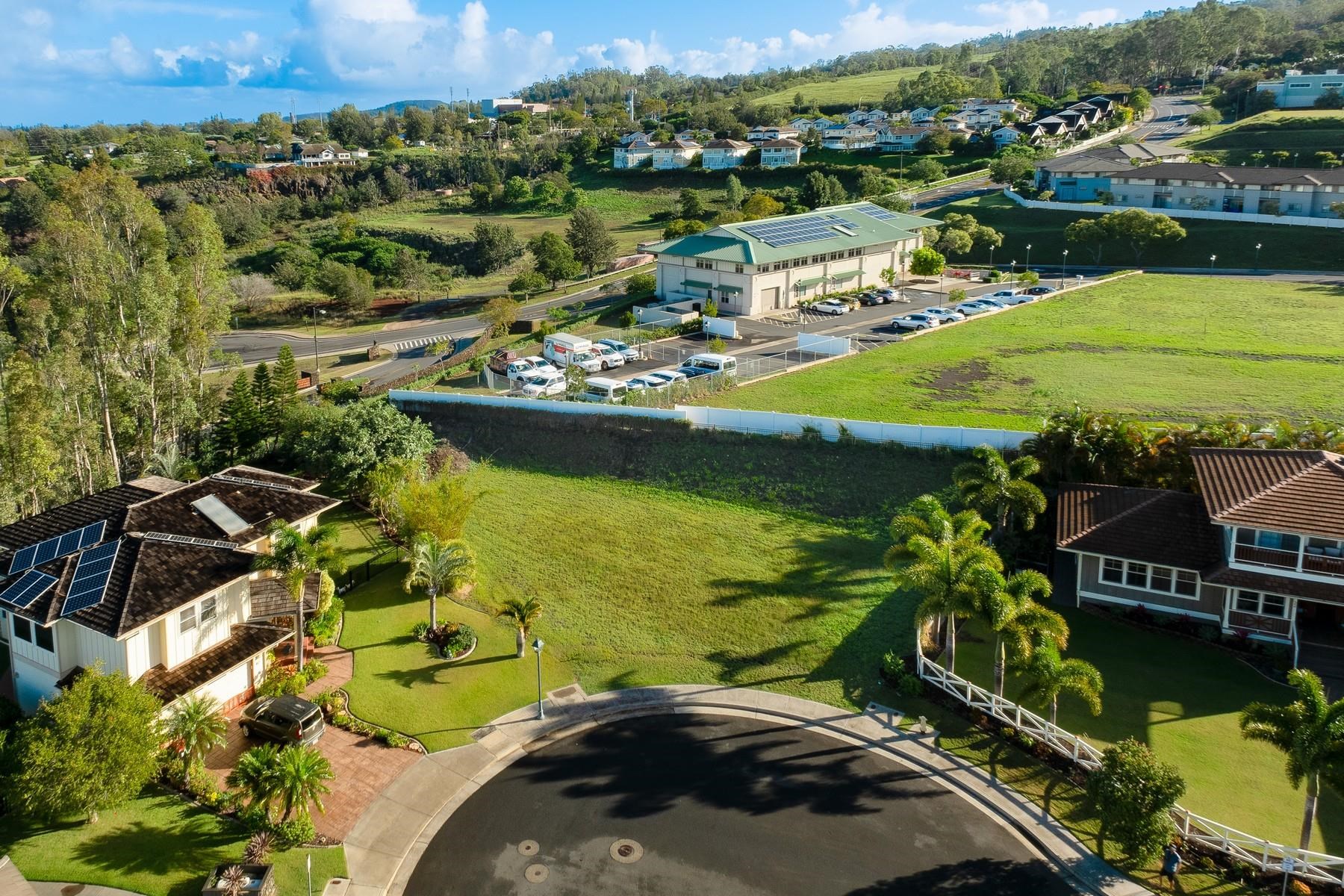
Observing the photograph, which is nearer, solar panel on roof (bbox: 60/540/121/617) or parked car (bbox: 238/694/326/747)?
parked car (bbox: 238/694/326/747)

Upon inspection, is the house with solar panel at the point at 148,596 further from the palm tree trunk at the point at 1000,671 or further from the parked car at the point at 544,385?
the parked car at the point at 544,385

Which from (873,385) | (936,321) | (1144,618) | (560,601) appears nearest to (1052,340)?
(936,321)

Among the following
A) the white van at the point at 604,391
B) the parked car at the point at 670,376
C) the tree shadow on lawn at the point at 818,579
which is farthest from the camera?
the parked car at the point at 670,376

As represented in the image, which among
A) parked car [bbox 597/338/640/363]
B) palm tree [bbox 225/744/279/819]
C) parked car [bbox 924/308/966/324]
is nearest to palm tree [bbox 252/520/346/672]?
palm tree [bbox 225/744/279/819]

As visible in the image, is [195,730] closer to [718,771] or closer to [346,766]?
[346,766]

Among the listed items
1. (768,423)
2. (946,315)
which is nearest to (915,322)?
(946,315)

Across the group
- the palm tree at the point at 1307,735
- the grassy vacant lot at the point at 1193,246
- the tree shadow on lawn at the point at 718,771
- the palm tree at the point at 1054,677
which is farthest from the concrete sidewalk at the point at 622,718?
the grassy vacant lot at the point at 1193,246

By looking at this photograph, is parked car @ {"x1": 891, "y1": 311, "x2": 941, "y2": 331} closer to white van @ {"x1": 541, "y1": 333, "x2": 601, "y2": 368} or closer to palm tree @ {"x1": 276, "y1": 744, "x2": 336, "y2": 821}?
white van @ {"x1": 541, "y1": 333, "x2": 601, "y2": 368}
